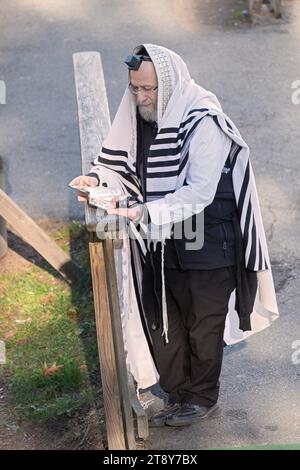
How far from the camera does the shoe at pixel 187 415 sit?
4512 mm

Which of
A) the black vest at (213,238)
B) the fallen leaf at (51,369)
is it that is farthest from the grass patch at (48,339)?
the black vest at (213,238)

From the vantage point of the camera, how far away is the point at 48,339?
5.68m

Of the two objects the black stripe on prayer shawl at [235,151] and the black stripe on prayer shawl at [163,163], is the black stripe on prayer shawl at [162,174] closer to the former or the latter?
the black stripe on prayer shawl at [163,163]

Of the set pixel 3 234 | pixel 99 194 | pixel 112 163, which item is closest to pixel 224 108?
pixel 3 234

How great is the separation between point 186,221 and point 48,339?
1.88m

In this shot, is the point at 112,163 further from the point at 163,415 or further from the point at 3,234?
the point at 3,234

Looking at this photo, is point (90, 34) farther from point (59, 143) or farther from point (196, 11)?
point (59, 143)

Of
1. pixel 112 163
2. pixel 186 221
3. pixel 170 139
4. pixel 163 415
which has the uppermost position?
pixel 170 139

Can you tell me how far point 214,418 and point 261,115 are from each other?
4359mm

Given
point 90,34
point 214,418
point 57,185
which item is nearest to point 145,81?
point 214,418

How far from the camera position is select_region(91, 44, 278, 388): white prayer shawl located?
3973 millimetres

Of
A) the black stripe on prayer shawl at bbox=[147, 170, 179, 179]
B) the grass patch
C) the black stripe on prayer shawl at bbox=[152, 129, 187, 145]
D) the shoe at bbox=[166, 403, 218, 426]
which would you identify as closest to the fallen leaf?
the grass patch

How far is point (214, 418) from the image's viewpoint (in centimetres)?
461

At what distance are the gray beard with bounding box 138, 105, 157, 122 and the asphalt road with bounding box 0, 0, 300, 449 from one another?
151cm
